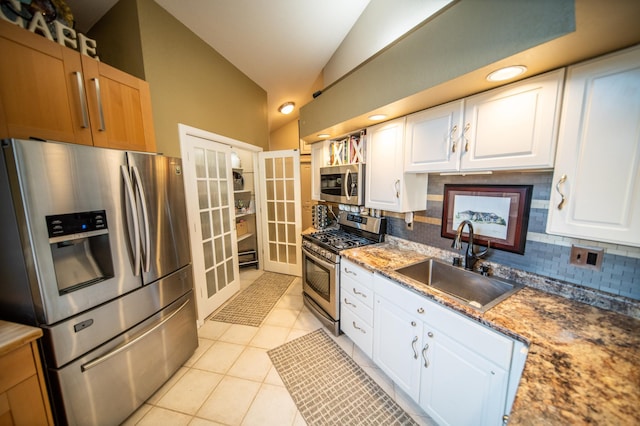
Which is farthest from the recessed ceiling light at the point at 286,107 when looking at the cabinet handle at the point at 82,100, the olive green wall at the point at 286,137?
the cabinet handle at the point at 82,100

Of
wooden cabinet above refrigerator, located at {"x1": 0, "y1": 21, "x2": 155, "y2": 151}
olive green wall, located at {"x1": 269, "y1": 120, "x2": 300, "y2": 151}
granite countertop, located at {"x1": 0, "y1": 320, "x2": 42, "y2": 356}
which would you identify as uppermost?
olive green wall, located at {"x1": 269, "y1": 120, "x2": 300, "y2": 151}

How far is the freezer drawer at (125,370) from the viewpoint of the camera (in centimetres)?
118

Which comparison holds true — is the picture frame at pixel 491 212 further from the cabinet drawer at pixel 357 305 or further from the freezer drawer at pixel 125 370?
the freezer drawer at pixel 125 370

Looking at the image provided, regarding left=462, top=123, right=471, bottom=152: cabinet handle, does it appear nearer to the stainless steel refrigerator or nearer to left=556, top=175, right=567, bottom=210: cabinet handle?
left=556, top=175, right=567, bottom=210: cabinet handle

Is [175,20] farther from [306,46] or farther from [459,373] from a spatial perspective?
[459,373]

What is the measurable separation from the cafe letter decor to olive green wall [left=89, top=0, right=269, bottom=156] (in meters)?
0.43

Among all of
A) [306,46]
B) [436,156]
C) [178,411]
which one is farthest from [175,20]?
[178,411]

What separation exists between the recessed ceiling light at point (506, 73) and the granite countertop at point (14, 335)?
102 inches

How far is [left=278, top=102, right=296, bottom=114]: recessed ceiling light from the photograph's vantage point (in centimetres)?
415

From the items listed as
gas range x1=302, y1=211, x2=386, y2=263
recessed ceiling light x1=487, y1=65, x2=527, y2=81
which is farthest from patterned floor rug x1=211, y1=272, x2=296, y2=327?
recessed ceiling light x1=487, y1=65, x2=527, y2=81

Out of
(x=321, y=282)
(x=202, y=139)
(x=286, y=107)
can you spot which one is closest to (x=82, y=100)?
(x=202, y=139)

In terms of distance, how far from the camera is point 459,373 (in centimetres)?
118

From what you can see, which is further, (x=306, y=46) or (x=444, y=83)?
(x=306, y=46)

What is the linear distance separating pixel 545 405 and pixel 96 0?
3539mm
